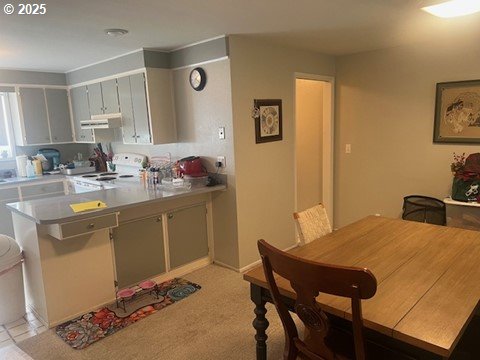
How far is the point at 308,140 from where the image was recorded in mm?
4762

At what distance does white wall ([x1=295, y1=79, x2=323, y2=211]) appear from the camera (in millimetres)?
4691

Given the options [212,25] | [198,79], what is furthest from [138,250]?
[212,25]

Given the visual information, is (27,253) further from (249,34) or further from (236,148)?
(249,34)

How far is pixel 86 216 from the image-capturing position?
265 cm

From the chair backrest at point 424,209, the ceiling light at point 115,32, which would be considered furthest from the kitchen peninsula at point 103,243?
the chair backrest at point 424,209

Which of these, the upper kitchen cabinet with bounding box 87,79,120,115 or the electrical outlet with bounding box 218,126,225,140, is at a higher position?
the upper kitchen cabinet with bounding box 87,79,120,115

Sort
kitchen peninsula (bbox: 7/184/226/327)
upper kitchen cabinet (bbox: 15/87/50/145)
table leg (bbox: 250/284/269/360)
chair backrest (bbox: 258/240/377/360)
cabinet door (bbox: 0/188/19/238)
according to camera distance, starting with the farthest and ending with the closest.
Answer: upper kitchen cabinet (bbox: 15/87/50/145) < cabinet door (bbox: 0/188/19/238) < kitchen peninsula (bbox: 7/184/226/327) < table leg (bbox: 250/284/269/360) < chair backrest (bbox: 258/240/377/360)

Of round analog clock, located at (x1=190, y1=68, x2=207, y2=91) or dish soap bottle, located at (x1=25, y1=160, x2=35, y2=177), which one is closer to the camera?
round analog clock, located at (x1=190, y1=68, x2=207, y2=91)

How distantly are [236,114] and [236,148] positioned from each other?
0.33m

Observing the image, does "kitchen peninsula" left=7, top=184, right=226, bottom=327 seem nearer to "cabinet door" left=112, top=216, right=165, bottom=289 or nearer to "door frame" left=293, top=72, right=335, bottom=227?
"cabinet door" left=112, top=216, right=165, bottom=289

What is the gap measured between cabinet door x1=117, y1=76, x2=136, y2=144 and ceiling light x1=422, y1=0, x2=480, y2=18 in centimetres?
309

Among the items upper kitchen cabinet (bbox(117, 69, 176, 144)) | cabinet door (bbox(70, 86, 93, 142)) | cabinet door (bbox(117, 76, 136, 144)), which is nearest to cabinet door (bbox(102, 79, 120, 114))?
cabinet door (bbox(117, 76, 136, 144))

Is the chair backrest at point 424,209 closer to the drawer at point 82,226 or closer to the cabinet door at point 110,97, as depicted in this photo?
the drawer at point 82,226

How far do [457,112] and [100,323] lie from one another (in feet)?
13.0
